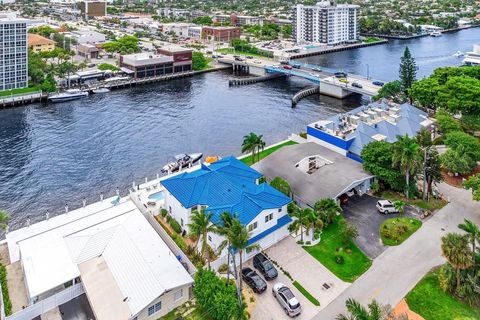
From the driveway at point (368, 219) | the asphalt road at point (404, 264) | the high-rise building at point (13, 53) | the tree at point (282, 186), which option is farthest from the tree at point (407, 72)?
the high-rise building at point (13, 53)

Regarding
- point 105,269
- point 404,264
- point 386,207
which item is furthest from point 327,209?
point 105,269

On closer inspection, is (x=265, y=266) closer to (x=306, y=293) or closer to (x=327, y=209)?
(x=306, y=293)

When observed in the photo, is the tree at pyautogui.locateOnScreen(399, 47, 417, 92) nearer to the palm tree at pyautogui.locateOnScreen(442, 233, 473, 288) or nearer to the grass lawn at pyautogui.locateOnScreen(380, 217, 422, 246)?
the grass lawn at pyautogui.locateOnScreen(380, 217, 422, 246)

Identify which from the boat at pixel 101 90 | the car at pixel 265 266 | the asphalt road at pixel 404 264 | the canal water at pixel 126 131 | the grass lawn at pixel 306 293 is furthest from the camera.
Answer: the boat at pixel 101 90

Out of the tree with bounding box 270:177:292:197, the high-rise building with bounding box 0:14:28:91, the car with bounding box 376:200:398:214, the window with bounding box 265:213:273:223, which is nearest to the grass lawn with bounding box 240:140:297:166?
the tree with bounding box 270:177:292:197

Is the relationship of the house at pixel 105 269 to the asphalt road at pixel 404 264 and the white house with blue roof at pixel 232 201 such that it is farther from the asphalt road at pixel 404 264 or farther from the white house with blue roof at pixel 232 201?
the asphalt road at pixel 404 264

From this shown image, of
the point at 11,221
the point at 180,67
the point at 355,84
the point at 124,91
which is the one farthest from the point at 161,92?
the point at 11,221
